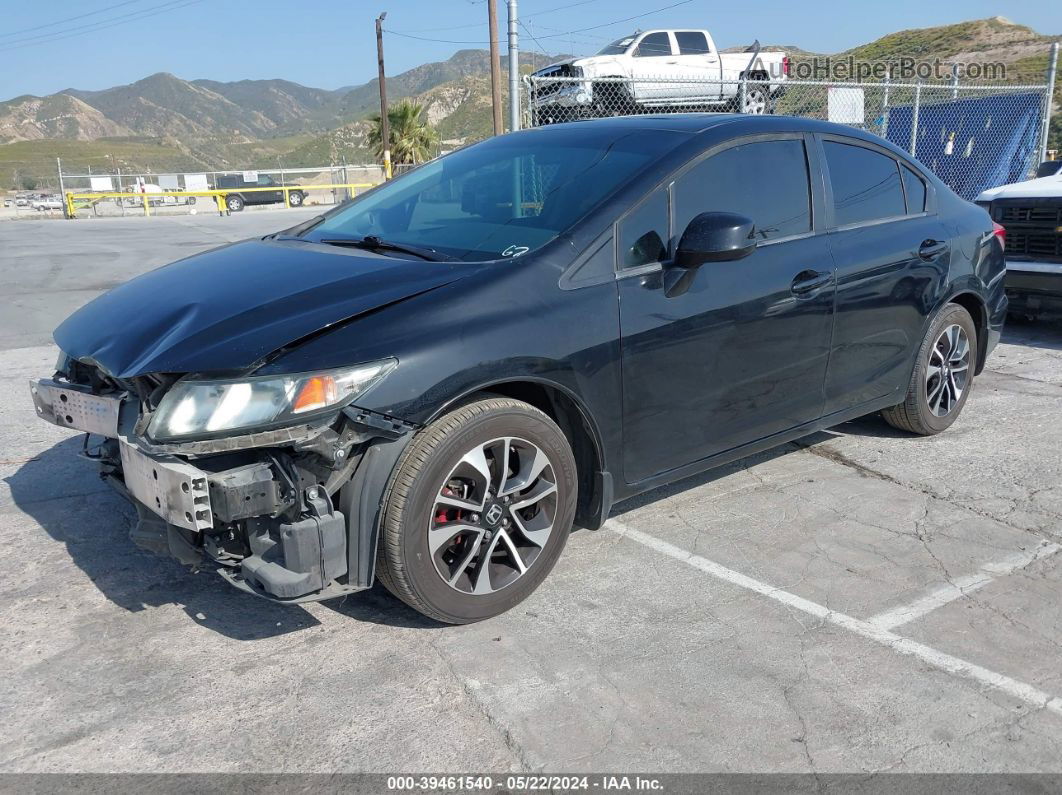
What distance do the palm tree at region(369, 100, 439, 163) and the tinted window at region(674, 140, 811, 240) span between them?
126ft

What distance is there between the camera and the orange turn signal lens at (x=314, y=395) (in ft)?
8.89

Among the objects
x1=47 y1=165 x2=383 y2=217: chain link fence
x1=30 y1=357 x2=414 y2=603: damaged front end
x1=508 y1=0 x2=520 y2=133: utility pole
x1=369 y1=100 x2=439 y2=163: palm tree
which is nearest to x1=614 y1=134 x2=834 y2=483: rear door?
x1=30 y1=357 x2=414 y2=603: damaged front end

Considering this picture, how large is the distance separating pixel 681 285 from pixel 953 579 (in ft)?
5.13

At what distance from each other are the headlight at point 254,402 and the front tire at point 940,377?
3.39 m

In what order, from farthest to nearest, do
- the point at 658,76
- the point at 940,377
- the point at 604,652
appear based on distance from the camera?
1. the point at 658,76
2. the point at 940,377
3. the point at 604,652

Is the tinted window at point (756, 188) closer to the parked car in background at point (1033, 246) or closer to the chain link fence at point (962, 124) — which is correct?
the parked car in background at point (1033, 246)

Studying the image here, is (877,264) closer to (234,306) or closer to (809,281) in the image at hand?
(809,281)

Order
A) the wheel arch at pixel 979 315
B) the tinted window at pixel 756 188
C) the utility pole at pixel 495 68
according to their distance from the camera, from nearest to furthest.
A: the tinted window at pixel 756 188, the wheel arch at pixel 979 315, the utility pole at pixel 495 68

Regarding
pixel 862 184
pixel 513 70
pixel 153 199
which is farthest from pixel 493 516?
pixel 153 199

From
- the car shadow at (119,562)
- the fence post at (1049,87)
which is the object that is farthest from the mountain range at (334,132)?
the car shadow at (119,562)

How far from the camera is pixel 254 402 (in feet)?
8.95

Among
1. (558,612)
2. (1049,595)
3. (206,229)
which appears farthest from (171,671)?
(206,229)

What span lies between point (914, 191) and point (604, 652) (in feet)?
10.5

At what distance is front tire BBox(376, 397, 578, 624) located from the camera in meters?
2.87
